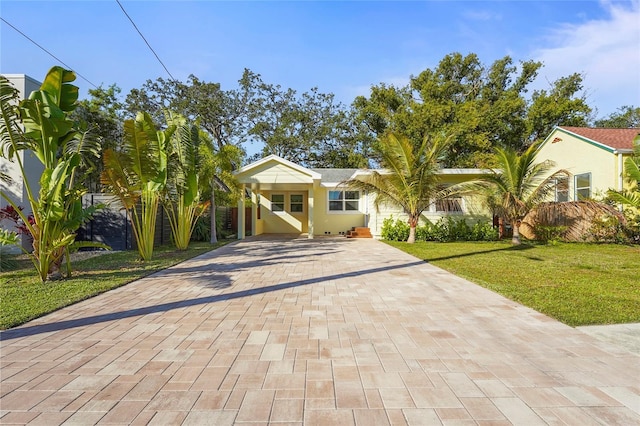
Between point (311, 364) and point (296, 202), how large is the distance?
55.9ft

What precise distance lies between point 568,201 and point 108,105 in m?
23.9

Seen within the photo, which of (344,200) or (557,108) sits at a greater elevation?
(557,108)

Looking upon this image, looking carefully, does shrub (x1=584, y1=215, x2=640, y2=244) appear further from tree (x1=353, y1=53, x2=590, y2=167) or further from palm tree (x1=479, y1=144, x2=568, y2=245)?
tree (x1=353, y1=53, x2=590, y2=167)

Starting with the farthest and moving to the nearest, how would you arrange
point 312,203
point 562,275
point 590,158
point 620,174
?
1. point 312,203
2. point 590,158
3. point 620,174
4. point 562,275

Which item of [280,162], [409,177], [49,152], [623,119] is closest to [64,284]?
[49,152]

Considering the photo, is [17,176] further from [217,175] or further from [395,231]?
[395,231]

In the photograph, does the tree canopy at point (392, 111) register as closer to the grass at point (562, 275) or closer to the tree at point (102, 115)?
the tree at point (102, 115)

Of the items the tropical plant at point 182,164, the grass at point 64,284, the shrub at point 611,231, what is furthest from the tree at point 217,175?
the shrub at point 611,231

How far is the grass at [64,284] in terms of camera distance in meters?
4.87

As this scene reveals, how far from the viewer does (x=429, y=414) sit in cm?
244

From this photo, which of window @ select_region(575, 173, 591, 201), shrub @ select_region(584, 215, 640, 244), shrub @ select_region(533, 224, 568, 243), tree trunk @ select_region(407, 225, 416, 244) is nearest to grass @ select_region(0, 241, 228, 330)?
tree trunk @ select_region(407, 225, 416, 244)

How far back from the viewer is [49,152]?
657 centimetres

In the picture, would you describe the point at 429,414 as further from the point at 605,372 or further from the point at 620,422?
the point at 605,372

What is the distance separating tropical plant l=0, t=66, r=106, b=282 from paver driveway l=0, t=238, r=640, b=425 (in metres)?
2.14
